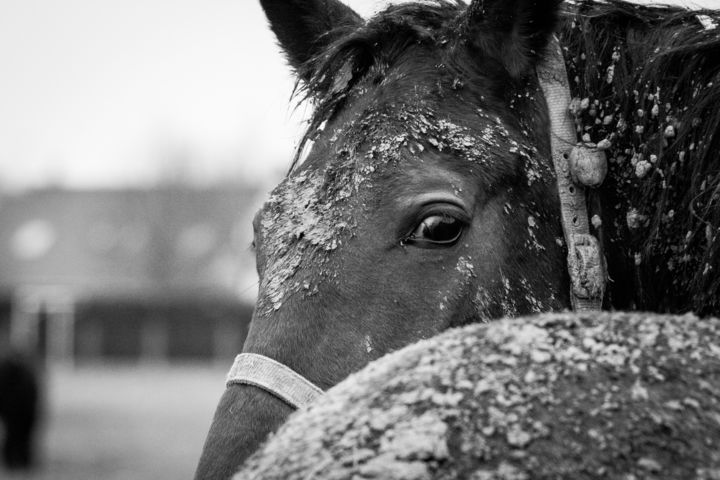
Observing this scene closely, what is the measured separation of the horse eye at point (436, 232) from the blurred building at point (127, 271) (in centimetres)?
3805

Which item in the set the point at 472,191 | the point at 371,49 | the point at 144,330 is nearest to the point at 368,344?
the point at 472,191

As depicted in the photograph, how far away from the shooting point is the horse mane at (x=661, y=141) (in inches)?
101

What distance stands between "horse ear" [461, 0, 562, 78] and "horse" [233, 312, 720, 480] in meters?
1.81

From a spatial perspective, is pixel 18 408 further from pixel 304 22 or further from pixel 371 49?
pixel 371 49

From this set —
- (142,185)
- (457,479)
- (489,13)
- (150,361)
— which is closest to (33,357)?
(489,13)

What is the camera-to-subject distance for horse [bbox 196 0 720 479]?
7.82ft

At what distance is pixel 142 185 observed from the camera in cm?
5172

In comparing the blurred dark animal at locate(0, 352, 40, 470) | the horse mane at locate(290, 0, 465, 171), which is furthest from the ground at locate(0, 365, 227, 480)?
the horse mane at locate(290, 0, 465, 171)

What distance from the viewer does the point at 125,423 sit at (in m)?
21.5

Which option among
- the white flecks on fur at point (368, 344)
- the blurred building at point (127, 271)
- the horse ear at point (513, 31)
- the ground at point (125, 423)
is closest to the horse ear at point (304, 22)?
the horse ear at point (513, 31)

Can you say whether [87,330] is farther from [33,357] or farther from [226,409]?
[226,409]

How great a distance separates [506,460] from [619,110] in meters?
2.05

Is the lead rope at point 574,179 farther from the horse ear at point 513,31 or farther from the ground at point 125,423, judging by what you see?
the ground at point 125,423

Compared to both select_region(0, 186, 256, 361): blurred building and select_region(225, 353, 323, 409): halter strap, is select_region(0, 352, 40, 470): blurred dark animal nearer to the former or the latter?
select_region(225, 353, 323, 409): halter strap
